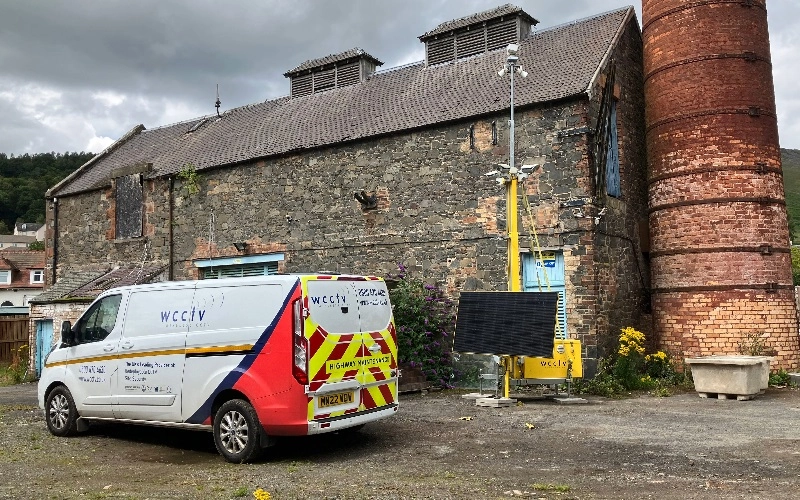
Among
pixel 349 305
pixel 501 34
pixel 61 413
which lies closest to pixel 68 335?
pixel 61 413

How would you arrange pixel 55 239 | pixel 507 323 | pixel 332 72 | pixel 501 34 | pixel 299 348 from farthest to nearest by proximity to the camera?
pixel 55 239, pixel 332 72, pixel 501 34, pixel 507 323, pixel 299 348

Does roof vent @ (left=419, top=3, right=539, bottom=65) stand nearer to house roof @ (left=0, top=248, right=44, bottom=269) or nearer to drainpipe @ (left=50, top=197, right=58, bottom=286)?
drainpipe @ (left=50, top=197, right=58, bottom=286)

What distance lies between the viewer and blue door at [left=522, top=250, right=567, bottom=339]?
43.1 feet

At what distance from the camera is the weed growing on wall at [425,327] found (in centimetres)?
1331

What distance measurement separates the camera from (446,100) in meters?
15.7

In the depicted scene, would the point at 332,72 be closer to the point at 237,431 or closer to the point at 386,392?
the point at 386,392

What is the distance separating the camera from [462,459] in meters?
6.99

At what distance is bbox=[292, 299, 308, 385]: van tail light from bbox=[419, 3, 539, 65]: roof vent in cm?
A: 1242

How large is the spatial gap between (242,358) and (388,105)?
36.4 ft

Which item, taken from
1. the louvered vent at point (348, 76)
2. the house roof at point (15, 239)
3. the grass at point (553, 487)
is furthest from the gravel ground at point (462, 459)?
the house roof at point (15, 239)

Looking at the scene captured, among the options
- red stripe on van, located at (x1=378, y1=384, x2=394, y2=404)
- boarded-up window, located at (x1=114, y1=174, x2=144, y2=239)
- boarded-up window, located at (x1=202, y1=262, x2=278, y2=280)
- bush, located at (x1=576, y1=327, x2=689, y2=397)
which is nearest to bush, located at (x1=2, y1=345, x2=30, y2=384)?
boarded-up window, located at (x1=114, y1=174, x2=144, y2=239)

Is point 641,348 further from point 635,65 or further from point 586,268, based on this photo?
point 635,65

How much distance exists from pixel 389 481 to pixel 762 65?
12.3m

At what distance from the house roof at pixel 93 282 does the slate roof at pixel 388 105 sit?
9.61ft
